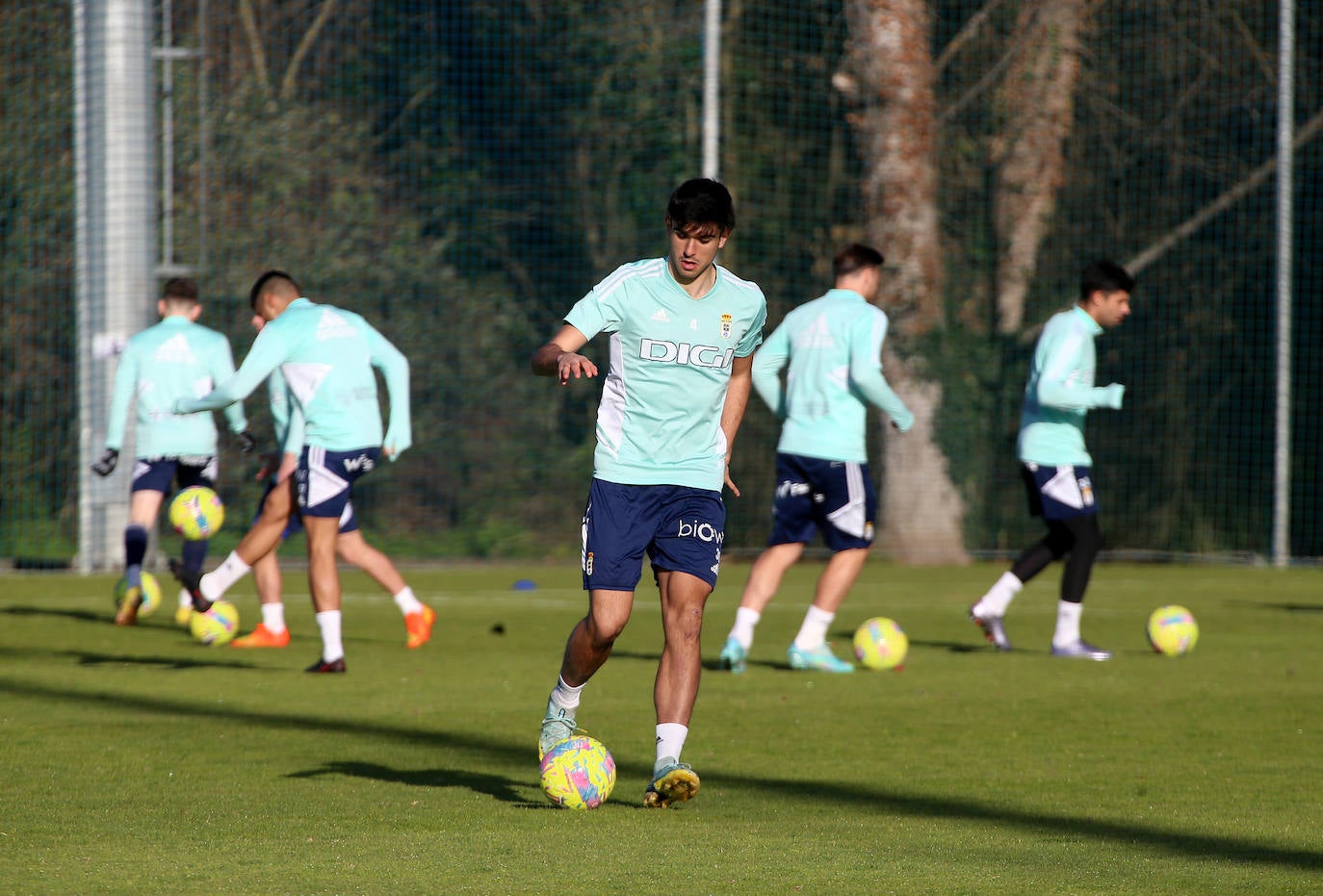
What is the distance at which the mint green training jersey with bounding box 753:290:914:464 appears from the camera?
31.4 feet

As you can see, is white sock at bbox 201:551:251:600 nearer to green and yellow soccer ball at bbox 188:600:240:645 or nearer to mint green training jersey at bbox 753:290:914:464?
green and yellow soccer ball at bbox 188:600:240:645

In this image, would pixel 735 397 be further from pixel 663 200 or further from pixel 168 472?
pixel 663 200

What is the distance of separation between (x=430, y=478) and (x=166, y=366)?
703 centimetres

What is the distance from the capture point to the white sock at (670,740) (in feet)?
18.9

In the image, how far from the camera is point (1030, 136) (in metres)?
20.4

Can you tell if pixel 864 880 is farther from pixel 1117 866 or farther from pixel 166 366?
pixel 166 366

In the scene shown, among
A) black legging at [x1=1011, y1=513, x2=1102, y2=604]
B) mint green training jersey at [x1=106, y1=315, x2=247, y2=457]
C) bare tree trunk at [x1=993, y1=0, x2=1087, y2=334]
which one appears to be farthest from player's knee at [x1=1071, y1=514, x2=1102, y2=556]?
bare tree trunk at [x1=993, y1=0, x2=1087, y2=334]

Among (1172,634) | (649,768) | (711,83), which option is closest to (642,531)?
(649,768)

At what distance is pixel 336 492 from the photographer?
9.27 metres

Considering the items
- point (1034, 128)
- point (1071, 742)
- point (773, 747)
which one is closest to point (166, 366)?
point (773, 747)

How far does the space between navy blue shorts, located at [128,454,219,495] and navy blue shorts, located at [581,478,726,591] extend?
6.60 metres

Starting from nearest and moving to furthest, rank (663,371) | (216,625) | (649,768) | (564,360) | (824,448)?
(564,360) < (663,371) < (649,768) < (824,448) < (216,625)

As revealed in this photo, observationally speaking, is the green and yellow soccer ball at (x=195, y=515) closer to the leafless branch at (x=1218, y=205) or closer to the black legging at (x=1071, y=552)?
the black legging at (x=1071, y=552)

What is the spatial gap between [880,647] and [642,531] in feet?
13.9
